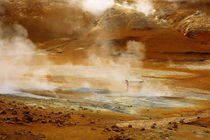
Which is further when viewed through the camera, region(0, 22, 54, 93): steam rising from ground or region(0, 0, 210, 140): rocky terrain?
region(0, 22, 54, 93): steam rising from ground

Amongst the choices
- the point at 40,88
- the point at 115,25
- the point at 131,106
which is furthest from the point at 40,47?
the point at 131,106

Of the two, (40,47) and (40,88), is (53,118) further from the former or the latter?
(40,47)

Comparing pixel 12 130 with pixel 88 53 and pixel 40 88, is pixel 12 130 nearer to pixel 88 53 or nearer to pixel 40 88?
pixel 40 88

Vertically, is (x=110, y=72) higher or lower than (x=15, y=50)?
lower

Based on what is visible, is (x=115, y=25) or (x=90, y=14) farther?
(x=90, y=14)

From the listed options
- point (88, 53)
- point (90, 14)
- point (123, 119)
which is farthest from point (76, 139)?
point (90, 14)

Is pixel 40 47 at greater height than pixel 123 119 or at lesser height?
greater

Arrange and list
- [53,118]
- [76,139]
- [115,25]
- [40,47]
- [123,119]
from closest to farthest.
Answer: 1. [76,139]
2. [53,118]
3. [123,119]
4. [40,47]
5. [115,25]

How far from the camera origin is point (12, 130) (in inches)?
297

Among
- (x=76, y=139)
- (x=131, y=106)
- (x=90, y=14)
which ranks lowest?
(x=76, y=139)

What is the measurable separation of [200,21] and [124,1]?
15053mm

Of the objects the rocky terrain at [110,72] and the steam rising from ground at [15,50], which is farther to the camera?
the steam rising from ground at [15,50]

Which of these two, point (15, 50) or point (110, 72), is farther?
point (15, 50)

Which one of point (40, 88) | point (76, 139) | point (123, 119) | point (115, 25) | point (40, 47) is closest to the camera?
point (76, 139)
